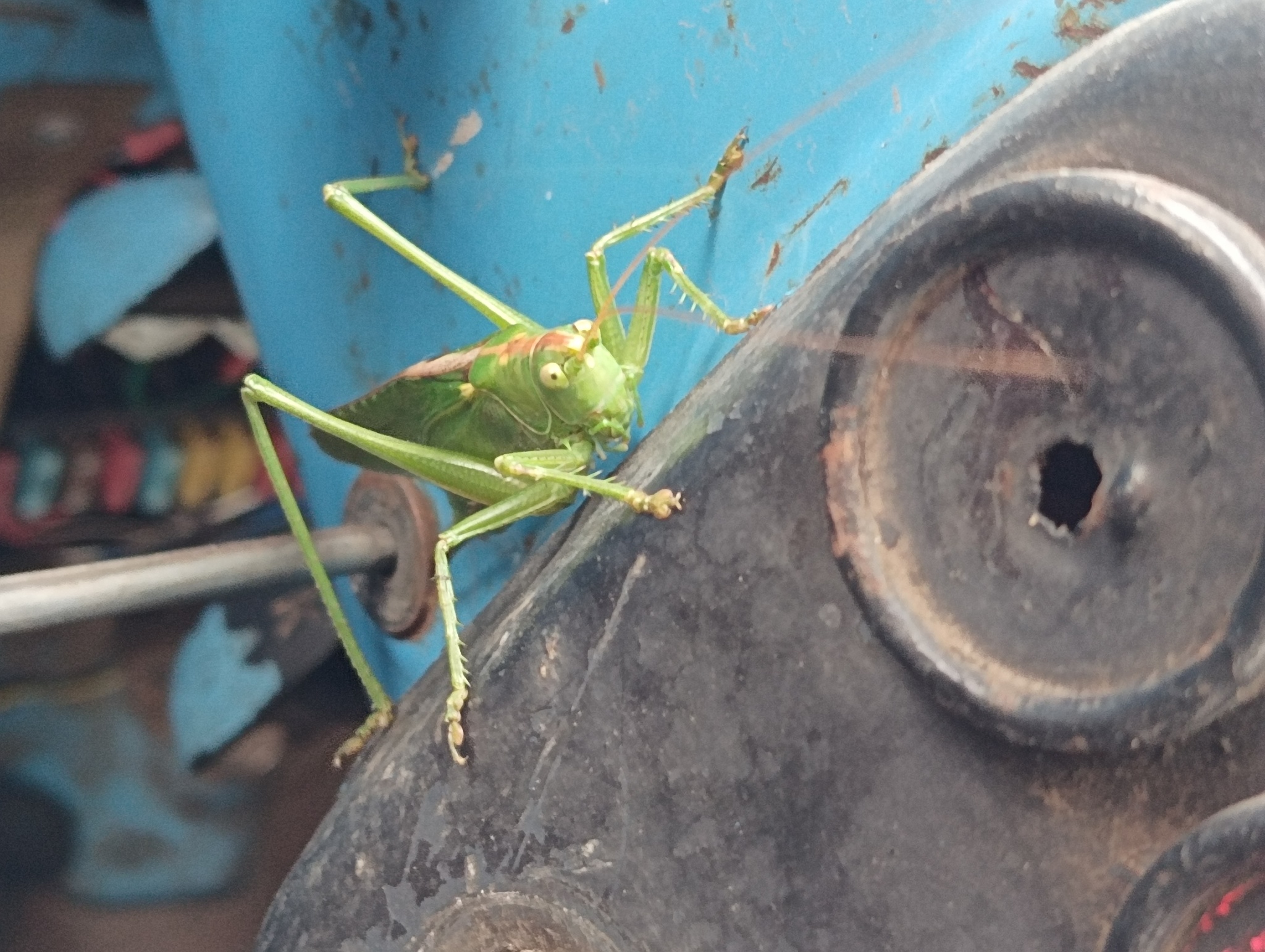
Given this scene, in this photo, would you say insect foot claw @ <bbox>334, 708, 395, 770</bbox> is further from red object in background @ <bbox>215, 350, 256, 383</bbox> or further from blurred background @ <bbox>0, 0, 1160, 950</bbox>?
red object in background @ <bbox>215, 350, 256, 383</bbox>

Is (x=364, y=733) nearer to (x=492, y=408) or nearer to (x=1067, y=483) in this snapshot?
(x=492, y=408)

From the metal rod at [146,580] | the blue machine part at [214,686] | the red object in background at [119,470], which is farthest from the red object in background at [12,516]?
the metal rod at [146,580]

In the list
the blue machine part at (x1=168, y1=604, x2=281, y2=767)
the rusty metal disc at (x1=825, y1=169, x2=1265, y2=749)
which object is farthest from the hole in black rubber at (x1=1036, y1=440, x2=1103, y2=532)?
the blue machine part at (x1=168, y1=604, x2=281, y2=767)

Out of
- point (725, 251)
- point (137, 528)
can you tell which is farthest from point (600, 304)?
point (137, 528)

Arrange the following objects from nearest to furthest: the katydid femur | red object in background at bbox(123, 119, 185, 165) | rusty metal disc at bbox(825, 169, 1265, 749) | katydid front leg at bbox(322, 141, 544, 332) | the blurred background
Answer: rusty metal disc at bbox(825, 169, 1265, 749) < the blurred background < the katydid femur < katydid front leg at bbox(322, 141, 544, 332) < red object in background at bbox(123, 119, 185, 165)

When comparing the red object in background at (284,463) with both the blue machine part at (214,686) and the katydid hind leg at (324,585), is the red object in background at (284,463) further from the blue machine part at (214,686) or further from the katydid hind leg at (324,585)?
the katydid hind leg at (324,585)

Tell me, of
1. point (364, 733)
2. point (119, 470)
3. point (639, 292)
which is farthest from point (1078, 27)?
point (119, 470)

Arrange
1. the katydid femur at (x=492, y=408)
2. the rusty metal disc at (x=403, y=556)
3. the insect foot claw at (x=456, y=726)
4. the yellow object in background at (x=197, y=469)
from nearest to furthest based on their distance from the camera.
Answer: the insect foot claw at (x=456, y=726) < the katydid femur at (x=492, y=408) < the rusty metal disc at (x=403, y=556) < the yellow object in background at (x=197, y=469)
